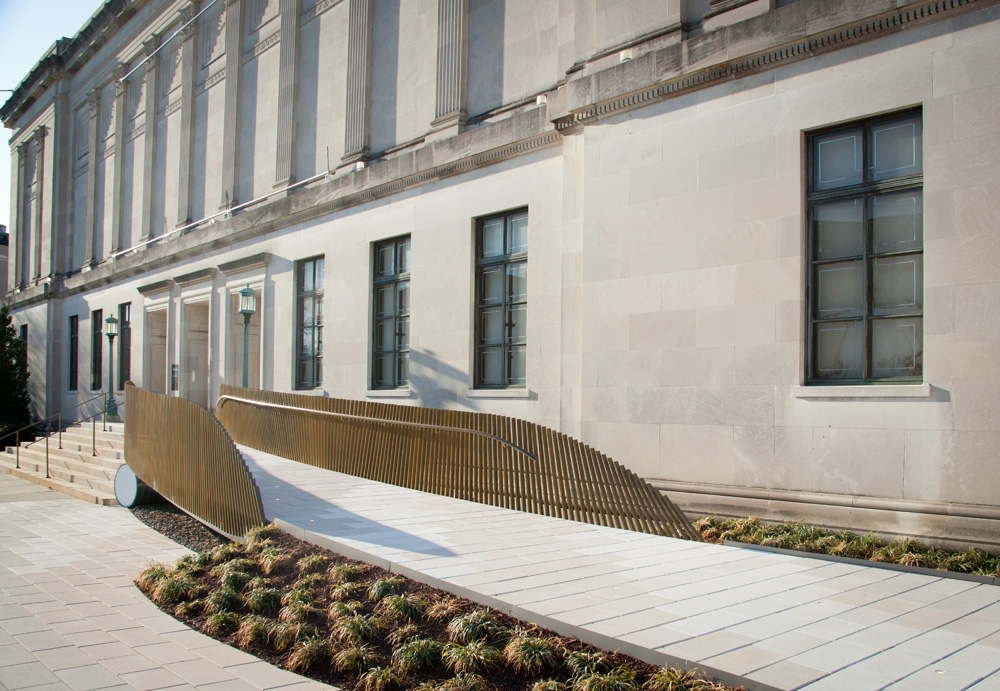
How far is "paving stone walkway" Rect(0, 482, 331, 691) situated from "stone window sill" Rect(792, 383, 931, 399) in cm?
620

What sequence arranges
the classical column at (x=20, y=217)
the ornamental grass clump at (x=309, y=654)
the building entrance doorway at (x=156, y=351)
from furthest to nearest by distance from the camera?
the classical column at (x=20, y=217) → the building entrance doorway at (x=156, y=351) → the ornamental grass clump at (x=309, y=654)

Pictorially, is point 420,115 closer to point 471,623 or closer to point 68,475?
point 68,475

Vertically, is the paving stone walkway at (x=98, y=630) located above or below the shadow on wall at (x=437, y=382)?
below

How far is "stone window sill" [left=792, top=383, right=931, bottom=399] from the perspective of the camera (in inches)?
316

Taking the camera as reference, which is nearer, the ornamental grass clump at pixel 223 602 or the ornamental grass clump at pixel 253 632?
the ornamental grass clump at pixel 253 632

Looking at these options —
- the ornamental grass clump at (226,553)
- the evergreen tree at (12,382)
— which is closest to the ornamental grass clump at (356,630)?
the ornamental grass clump at (226,553)

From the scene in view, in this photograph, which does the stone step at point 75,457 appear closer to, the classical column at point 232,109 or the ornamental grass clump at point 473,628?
the classical column at point 232,109

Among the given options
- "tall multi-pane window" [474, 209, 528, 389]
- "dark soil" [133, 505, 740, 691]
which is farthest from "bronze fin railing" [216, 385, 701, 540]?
"dark soil" [133, 505, 740, 691]

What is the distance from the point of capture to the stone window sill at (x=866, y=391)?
8.03m

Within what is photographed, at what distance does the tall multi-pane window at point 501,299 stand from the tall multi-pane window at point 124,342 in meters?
18.6

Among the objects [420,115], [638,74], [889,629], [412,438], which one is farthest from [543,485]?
[420,115]

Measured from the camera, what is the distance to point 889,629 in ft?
17.5

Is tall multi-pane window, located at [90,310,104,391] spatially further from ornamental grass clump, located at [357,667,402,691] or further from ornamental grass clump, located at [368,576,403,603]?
ornamental grass clump, located at [357,667,402,691]

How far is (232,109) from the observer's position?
76.1ft
